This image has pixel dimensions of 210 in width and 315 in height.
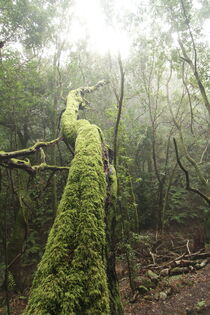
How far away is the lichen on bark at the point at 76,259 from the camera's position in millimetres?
1378

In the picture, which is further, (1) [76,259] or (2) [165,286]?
(2) [165,286]

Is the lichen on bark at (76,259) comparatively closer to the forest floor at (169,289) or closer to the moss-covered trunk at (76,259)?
the moss-covered trunk at (76,259)

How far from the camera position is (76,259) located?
1597 mm

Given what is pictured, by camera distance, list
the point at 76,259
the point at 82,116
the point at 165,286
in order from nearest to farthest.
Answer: the point at 76,259
the point at 165,286
the point at 82,116

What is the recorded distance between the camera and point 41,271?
5.24 feet

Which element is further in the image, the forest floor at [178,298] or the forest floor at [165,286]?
the forest floor at [165,286]

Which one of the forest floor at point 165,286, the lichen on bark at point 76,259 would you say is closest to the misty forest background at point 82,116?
the forest floor at point 165,286

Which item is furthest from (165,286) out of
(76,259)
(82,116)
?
(82,116)

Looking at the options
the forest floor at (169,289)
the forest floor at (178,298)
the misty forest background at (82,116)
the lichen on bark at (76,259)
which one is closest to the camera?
the lichen on bark at (76,259)

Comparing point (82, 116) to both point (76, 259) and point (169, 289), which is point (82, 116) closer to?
point (169, 289)

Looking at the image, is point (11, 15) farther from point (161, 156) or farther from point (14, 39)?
point (161, 156)

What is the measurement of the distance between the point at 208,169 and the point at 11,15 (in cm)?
1457

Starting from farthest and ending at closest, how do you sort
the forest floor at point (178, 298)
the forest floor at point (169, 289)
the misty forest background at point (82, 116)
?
the misty forest background at point (82, 116), the forest floor at point (169, 289), the forest floor at point (178, 298)

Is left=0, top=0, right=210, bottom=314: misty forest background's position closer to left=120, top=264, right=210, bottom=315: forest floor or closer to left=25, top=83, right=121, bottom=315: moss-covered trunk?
left=120, top=264, right=210, bottom=315: forest floor
